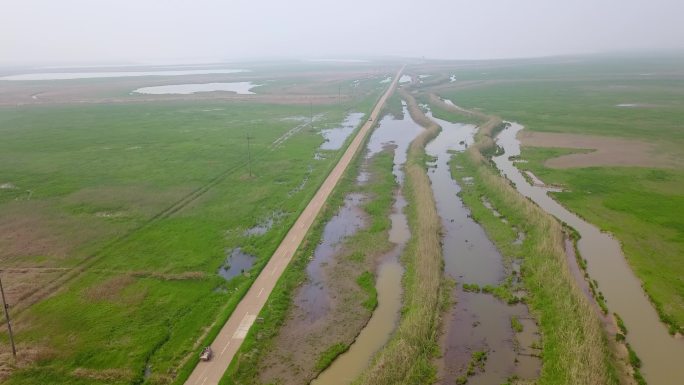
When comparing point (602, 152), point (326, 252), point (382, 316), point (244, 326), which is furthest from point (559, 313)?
point (602, 152)

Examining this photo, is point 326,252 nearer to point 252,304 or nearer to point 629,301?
point 252,304

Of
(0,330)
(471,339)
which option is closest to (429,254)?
(471,339)

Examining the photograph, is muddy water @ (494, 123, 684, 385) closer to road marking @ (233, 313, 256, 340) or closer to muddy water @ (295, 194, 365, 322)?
muddy water @ (295, 194, 365, 322)

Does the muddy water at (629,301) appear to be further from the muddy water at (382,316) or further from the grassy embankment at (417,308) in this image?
the muddy water at (382,316)

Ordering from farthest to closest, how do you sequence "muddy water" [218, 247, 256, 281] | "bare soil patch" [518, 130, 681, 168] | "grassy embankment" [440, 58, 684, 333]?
"bare soil patch" [518, 130, 681, 168]
"muddy water" [218, 247, 256, 281]
"grassy embankment" [440, 58, 684, 333]

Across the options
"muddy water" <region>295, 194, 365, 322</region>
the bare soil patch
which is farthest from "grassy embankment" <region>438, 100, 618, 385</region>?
the bare soil patch

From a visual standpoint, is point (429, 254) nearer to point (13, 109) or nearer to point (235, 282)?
point (235, 282)

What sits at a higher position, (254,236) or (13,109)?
(13,109)
